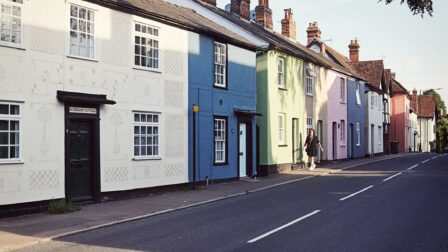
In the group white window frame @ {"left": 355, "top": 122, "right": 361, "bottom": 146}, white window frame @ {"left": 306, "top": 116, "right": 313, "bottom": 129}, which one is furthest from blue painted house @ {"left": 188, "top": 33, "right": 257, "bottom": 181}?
white window frame @ {"left": 355, "top": 122, "right": 361, "bottom": 146}

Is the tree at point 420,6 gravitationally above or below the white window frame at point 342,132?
above

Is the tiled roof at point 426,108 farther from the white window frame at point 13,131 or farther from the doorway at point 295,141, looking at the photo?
the white window frame at point 13,131

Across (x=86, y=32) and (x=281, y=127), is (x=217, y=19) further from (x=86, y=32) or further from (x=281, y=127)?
(x=86, y=32)

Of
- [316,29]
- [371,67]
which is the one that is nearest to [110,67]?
[316,29]

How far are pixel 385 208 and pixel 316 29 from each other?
33.0 m

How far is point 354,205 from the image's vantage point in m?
13.5

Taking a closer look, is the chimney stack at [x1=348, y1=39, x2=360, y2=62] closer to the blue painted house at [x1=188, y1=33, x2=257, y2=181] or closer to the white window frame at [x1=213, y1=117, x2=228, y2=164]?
the blue painted house at [x1=188, y1=33, x2=257, y2=181]

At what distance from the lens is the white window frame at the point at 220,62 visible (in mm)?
20953

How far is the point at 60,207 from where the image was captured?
13.0m

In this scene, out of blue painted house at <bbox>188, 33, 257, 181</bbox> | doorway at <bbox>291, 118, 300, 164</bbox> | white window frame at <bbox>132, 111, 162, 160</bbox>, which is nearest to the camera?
white window frame at <bbox>132, 111, 162, 160</bbox>

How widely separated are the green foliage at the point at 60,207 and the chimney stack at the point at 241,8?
2054cm

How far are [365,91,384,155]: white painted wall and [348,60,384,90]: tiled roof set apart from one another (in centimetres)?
133

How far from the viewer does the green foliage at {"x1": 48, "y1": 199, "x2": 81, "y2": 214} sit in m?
13.0

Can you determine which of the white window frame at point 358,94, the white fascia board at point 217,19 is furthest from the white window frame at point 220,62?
the white window frame at point 358,94
